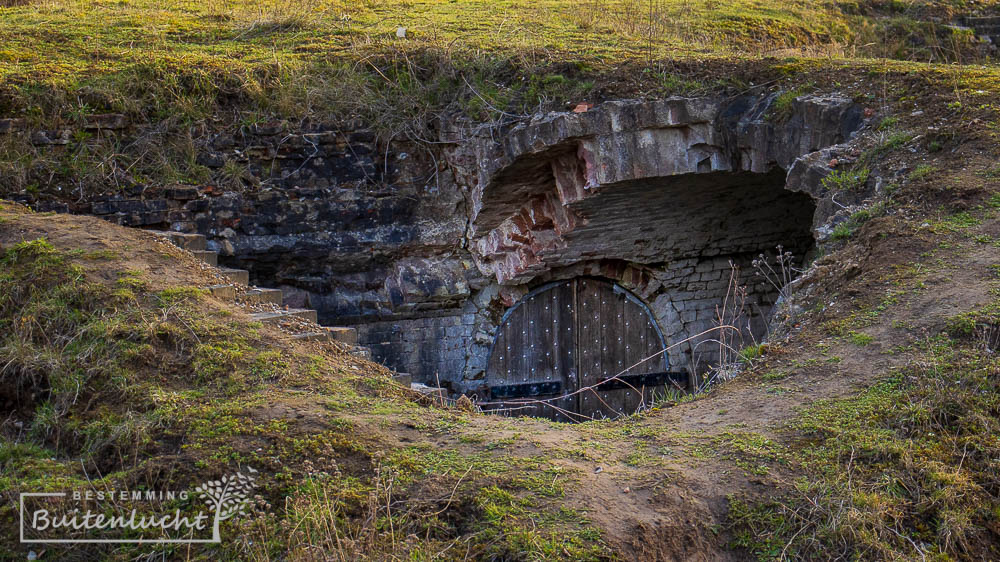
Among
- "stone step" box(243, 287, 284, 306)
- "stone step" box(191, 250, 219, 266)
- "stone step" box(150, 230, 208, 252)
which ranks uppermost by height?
"stone step" box(150, 230, 208, 252)

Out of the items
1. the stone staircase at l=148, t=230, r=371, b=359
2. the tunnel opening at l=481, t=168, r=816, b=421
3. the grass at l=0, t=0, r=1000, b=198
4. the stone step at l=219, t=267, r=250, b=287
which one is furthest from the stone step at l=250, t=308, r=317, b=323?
the tunnel opening at l=481, t=168, r=816, b=421

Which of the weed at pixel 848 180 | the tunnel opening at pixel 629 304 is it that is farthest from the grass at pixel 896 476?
the tunnel opening at pixel 629 304

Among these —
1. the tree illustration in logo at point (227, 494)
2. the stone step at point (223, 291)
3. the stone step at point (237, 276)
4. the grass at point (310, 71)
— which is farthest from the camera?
the grass at point (310, 71)

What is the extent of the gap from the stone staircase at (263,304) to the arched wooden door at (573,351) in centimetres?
237

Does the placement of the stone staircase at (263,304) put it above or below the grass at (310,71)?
below

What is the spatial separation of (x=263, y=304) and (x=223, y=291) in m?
0.40

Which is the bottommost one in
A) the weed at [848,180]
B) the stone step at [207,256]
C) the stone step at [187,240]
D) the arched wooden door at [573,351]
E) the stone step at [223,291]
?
the arched wooden door at [573,351]

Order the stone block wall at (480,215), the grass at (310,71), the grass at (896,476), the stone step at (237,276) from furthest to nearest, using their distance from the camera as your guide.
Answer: the grass at (310,71), the stone block wall at (480,215), the stone step at (237,276), the grass at (896,476)

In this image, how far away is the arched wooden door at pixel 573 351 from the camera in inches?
310

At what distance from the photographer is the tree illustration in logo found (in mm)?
2887

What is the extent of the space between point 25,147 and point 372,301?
307 centimetres

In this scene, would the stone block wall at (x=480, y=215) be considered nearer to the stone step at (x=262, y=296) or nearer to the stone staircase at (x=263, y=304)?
the stone staircase at (x=263, y=304)

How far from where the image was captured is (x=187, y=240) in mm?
6254

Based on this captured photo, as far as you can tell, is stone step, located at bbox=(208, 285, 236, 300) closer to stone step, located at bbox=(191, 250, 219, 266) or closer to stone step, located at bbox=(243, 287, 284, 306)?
stone step, located at bbox=(243, 287, 284, 306)
